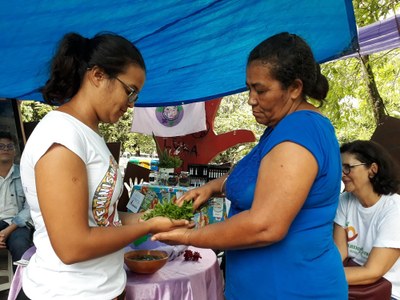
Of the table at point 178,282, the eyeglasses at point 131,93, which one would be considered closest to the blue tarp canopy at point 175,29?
the eyeglasses at point 131,93

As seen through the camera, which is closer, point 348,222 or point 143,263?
point 143,263

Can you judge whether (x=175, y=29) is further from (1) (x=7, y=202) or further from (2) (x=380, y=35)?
(1) (x=7, y=202)

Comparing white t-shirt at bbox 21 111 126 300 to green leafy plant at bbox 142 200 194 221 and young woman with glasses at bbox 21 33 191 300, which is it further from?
green leafy plant at bbox 142 200 194 221

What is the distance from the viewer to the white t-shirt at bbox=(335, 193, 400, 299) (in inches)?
87.4

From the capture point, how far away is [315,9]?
8.79 ft

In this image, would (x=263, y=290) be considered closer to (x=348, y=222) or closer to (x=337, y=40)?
(x=348, y=222)

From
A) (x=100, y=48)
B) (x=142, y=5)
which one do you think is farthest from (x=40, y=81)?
(x=100, y=48)

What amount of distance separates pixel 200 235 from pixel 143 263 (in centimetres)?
96

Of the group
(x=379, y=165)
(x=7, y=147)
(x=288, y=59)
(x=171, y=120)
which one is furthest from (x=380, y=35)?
(x=7, y=147)

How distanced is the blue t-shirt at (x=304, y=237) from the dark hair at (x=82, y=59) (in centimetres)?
63

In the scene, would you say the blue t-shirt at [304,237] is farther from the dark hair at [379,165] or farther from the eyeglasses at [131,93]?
the dark hair at [379,165]

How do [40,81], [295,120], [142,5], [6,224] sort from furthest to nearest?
[6,224] → [40,81] → [142,5] → [295,120]

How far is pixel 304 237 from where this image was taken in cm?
135

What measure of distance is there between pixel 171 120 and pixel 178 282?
5637 millimetres
